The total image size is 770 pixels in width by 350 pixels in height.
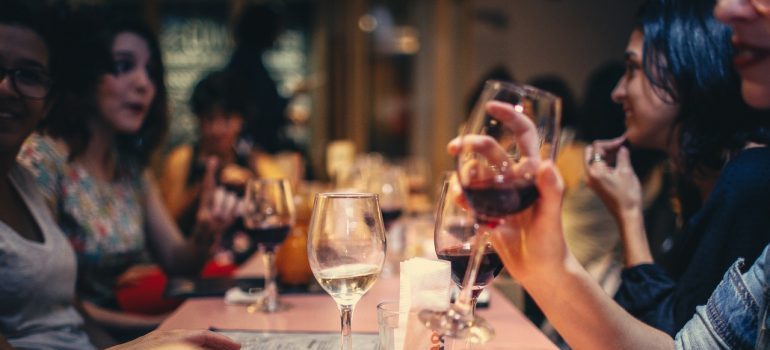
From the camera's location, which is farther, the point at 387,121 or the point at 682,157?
the point at 387,121

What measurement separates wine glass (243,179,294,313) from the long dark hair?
0.93 metres

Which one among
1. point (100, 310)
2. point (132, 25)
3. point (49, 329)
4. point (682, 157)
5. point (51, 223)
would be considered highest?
point (132, 25)

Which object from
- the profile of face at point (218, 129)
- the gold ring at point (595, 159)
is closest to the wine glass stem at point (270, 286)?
the gold ring at point (595, 159)

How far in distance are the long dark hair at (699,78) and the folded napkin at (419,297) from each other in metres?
0.92

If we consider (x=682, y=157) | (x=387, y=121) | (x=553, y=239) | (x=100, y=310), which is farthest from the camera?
(x=387, y=121)

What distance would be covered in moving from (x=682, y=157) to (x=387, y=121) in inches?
205

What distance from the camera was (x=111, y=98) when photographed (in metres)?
2.10

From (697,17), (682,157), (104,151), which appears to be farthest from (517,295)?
(104,151)

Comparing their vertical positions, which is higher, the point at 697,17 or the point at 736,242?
the point at 697,17

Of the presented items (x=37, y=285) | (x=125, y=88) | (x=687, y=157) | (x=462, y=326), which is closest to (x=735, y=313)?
(x=462, y=326)

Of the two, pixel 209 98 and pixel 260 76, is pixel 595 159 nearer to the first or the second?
pixel 209 98

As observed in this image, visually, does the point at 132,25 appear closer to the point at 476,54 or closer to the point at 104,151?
the point at 104,151

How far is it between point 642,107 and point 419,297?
1.03m

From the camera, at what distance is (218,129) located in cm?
329
